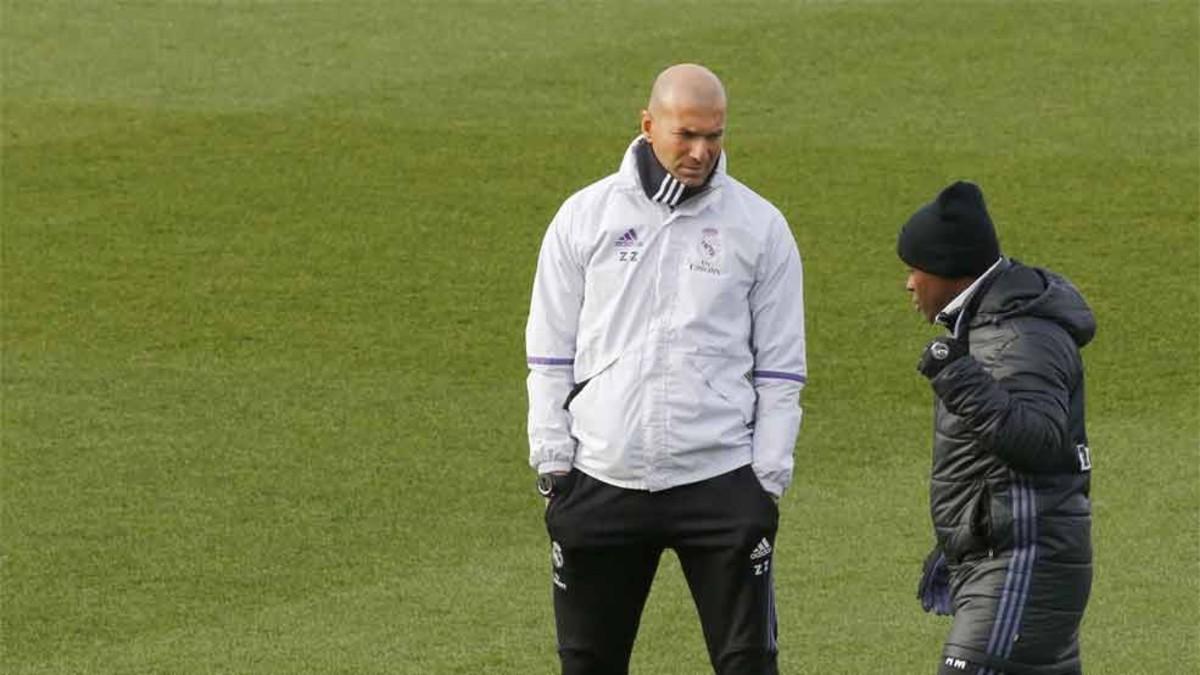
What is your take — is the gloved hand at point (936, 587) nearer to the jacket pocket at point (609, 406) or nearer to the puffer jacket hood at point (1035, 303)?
the puffer jacket hood at point (1035, 303)

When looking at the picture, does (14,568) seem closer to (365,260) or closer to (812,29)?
(365,260)

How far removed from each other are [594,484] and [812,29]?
1356 cm

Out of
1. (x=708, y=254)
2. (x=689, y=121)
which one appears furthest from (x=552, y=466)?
(x=689, y=121)

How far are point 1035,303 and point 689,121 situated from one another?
0.94 metres

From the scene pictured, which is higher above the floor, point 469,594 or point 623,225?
point 623,225

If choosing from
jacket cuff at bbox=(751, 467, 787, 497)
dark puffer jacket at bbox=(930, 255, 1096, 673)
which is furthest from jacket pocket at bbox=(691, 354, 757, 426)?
dark puffer jacket at bbox=(930, 255, 1096, 673)

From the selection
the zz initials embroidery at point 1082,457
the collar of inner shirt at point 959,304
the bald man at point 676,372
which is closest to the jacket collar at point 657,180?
the bald man at point 676,372

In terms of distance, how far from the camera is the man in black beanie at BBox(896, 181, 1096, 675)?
5.48 meters

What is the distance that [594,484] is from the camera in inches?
236

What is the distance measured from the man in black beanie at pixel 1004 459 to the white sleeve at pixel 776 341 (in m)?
0.39

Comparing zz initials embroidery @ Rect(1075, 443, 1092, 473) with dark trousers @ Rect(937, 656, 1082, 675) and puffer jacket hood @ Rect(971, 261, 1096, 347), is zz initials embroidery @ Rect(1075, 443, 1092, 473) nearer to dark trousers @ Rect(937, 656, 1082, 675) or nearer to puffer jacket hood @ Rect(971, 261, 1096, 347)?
puffer jacket hood @ Rect(971, 261, 1096, 347)

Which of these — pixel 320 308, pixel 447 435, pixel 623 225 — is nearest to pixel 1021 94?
pixel 320 308

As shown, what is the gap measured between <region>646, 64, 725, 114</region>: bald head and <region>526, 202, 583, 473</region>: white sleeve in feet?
1.24

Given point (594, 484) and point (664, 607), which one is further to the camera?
point (664, 607)
